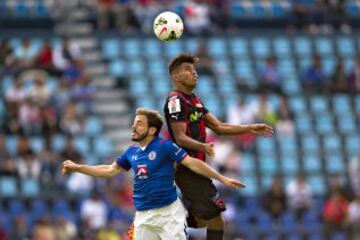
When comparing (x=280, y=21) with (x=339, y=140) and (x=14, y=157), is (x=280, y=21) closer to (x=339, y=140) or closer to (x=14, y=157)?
(x=339, y=140)

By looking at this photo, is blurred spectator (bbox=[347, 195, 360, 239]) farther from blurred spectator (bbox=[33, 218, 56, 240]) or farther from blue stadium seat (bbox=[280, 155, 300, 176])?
blurred spectator (bbox=[33, 218, 56, 240])

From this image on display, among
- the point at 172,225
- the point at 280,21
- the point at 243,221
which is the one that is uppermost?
the point at 280,21

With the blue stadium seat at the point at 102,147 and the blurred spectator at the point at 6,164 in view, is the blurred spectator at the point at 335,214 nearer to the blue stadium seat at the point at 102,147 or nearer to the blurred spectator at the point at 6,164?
the blue stadium seat at the point at 102,147

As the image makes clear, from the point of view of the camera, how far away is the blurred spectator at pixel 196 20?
31812 mm

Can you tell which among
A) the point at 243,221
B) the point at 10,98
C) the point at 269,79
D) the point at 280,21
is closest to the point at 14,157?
the point at 10,98

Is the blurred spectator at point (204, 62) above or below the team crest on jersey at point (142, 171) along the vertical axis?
above

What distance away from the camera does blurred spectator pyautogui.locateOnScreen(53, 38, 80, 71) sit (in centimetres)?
2945

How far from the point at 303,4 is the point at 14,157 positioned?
10740mm

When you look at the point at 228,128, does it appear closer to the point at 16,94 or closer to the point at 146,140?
the point at 146,140

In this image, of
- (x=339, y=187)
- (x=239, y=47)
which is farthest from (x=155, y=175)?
(x=239, y=47)

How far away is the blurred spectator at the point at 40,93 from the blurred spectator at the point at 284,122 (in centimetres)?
525

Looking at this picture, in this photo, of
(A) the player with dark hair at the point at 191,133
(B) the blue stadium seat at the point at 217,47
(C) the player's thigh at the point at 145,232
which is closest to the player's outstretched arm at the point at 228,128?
(A) the player with dark hair at the point at 191,133

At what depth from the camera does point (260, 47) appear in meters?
31.8

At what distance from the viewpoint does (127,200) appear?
85.4 ft
